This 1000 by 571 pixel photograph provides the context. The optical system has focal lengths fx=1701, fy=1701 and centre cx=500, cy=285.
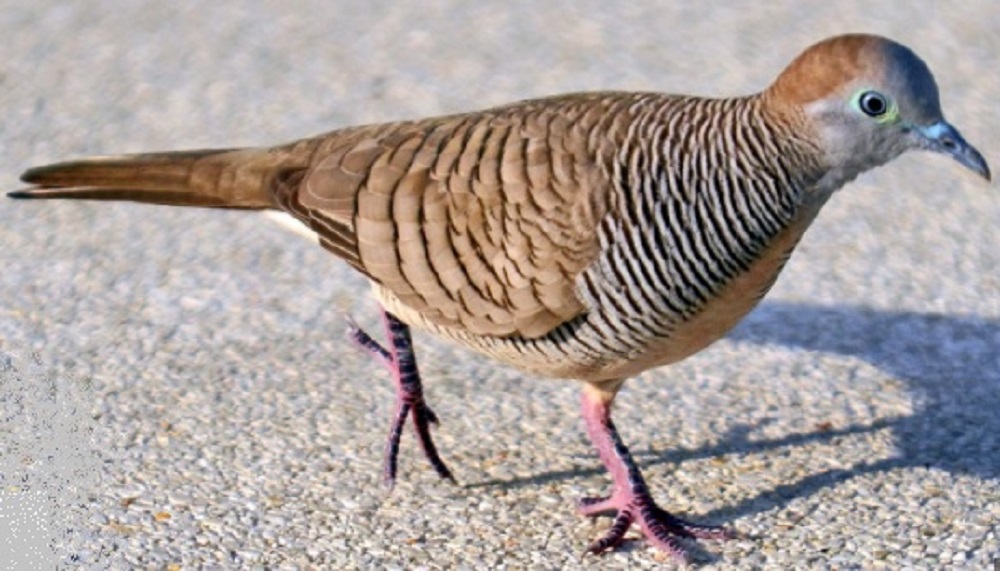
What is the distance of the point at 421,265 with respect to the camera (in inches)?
170

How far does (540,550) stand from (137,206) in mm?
2825

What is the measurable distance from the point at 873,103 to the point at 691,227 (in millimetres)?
510

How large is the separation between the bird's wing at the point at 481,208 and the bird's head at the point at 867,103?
1.62 feet

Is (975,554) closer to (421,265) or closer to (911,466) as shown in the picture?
(911,466)

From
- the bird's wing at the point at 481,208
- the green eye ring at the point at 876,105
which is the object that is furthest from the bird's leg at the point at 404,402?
the green eye ring at the point at 876,105

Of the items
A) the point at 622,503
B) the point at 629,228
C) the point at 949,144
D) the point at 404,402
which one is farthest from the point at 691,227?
the point at 404,402

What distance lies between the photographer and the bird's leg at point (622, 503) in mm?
4293

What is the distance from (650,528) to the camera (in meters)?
4.30

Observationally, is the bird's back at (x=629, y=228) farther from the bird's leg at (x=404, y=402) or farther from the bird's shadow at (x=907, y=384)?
the bird's shadow at (x=907, y=384)

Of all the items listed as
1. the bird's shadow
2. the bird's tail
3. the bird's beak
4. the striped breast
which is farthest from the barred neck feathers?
the bird's tail

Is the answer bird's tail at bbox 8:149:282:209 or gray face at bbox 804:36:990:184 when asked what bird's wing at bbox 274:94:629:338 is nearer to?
bird's tail at bbox 8:149:282:209

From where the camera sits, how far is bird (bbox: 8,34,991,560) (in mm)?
4023

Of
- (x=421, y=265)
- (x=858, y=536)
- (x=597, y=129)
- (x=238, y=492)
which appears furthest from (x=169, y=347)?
(x=858, y=536)

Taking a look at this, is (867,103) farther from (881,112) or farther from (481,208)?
(481,208)
